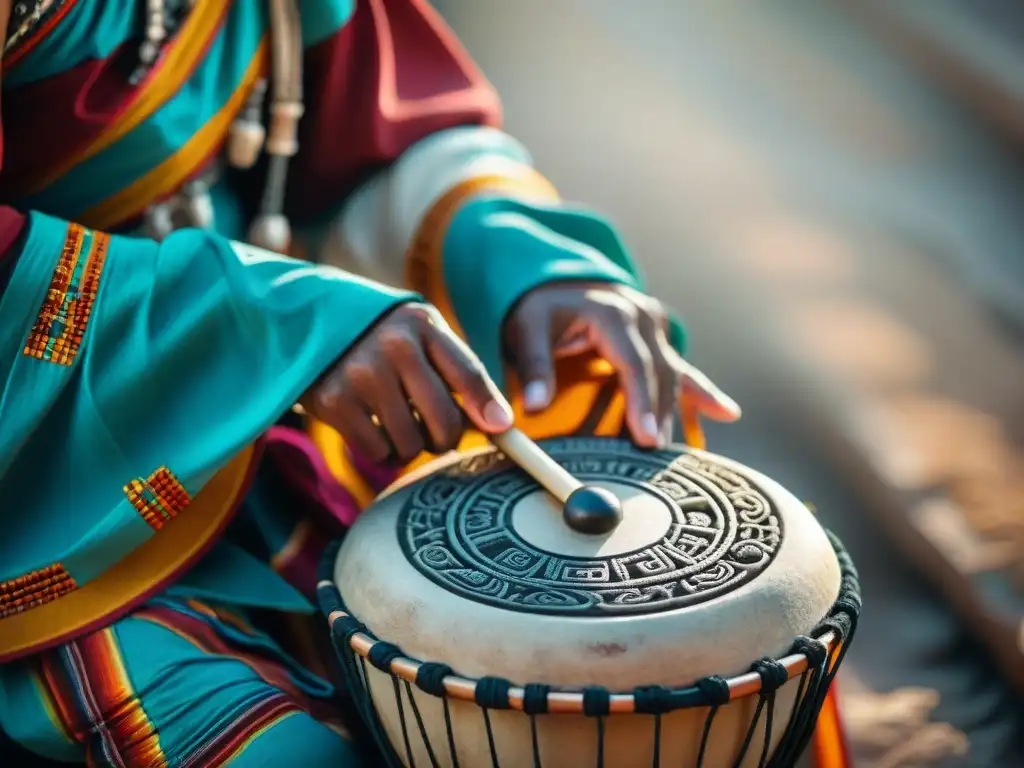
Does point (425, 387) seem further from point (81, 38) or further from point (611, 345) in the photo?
point (81, 38)

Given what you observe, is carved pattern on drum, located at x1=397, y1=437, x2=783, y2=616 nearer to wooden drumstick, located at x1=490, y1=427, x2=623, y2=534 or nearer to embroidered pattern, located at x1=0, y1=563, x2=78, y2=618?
wooden drumstick, located at x1=490, y1=427, x2=623, y2=534

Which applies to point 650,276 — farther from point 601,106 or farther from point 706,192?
point 601,106

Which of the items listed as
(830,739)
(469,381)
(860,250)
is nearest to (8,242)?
(469,381)

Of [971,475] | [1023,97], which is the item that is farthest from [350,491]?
[1023,97]

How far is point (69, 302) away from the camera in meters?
0.97

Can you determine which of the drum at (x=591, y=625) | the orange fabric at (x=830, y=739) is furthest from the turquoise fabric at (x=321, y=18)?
the orange fabric at (x=830, y=739)

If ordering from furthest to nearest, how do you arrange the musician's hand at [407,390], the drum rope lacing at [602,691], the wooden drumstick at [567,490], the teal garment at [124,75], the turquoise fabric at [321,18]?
the turquoise fabric at [321,18], the teal garment at [124,75], the musician's hand at [407,390], the wooden drumstick at [567,490], the drum rope lacing at [602,691]

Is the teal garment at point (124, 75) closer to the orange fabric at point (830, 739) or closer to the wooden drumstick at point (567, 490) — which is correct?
the wooden drumstick at point (567, 490)

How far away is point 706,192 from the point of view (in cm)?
326

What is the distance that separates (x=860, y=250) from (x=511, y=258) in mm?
2049

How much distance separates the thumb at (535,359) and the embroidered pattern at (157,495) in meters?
0.33

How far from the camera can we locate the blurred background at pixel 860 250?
1780 millimetres

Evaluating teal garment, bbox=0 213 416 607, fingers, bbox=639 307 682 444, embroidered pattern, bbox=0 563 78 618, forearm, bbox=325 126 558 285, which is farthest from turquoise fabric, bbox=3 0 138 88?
fingers, bbox=639 307 682 444

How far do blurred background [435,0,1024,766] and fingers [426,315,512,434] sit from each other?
836mm
